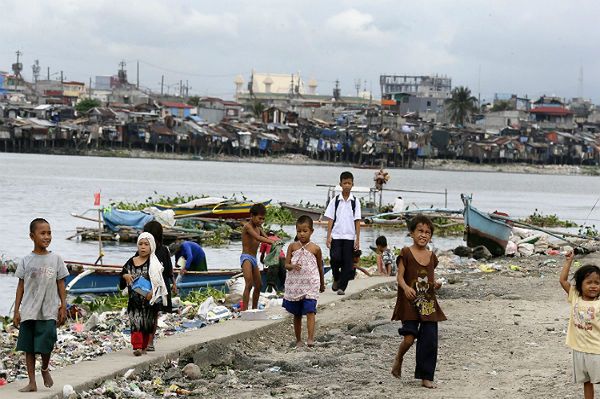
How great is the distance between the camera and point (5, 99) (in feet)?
461

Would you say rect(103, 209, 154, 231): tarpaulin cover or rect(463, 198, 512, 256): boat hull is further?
rect(103, 209, 154, 231): tarpaulin cover

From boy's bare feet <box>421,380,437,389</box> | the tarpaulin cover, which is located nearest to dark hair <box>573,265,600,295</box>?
boy's bare feet <box>421,380,437,389</box>

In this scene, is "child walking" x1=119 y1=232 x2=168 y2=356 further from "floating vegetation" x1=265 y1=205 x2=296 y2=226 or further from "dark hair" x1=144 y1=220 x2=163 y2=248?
"floating vegetation" x1=265 y1=205 x2=296 y2=226

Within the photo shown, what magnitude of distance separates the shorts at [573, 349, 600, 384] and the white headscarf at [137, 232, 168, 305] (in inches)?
127

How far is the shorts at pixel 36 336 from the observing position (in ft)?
24.0

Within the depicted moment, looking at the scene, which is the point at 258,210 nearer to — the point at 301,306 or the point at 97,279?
the point at 301,306

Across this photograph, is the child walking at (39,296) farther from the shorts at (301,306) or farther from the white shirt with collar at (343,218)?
the white shirt with collar at (343,218)

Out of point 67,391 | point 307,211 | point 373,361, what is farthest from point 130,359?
point 307,211

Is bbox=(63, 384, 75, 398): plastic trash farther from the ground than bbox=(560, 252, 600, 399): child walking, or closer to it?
closer to it

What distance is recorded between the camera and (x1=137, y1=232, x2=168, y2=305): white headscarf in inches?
337

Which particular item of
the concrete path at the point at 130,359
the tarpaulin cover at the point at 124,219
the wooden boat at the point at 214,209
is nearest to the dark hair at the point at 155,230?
the concrete path at the point at 130,359

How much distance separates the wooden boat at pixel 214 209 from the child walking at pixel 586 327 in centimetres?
2687

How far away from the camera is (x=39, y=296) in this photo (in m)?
7.25

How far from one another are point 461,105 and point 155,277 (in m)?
142
